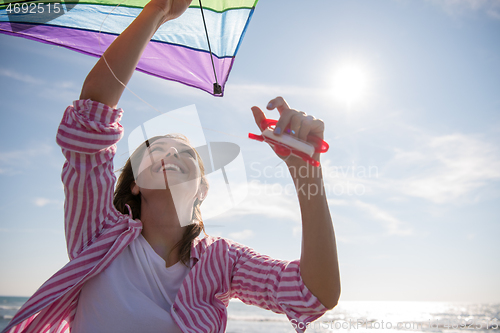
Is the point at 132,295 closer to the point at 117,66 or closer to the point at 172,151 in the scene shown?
the point at 172,151

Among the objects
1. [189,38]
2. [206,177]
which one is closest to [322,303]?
[206,177]

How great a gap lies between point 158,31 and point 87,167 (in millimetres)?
1684

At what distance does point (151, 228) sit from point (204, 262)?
393mm

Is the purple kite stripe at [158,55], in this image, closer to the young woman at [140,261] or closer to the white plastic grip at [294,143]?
the young woman at [140,261]

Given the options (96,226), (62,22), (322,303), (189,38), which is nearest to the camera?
(322,303)

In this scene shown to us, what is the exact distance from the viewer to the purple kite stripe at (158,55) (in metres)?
2.42

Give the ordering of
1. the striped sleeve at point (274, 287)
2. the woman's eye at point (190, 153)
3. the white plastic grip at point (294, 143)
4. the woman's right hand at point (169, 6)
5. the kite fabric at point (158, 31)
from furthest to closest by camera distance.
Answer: the kite fabric at point (158, 31)
the woman's eye at point (190, 153)
the woman's right hand at point (169, 6)
the striped sleeve at point (274, 287)
the white plastic grip at point (294, 143)

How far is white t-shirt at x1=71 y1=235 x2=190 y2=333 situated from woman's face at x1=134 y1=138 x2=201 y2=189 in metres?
0.34

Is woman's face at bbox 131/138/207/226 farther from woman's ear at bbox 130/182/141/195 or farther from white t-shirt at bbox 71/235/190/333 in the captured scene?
white t-shirt at bbox 71/235/190/333

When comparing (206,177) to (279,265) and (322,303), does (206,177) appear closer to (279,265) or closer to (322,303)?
(279,265)

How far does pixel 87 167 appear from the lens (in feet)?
4.15

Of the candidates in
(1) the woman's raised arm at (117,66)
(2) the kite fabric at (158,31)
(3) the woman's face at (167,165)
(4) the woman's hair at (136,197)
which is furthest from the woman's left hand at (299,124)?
(2) the kite fabric at (158,31)

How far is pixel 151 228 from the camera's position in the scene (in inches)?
64.9

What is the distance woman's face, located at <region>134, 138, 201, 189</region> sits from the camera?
1670 millimetres
